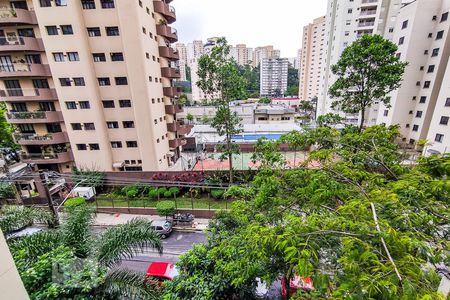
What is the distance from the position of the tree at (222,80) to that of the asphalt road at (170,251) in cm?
667

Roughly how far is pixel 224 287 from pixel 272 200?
9.47 feet

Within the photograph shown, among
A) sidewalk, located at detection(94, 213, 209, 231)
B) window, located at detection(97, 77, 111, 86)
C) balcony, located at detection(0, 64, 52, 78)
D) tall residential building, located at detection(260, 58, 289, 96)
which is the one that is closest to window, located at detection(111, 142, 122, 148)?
window, located at detection(97, 77, 111, 86)

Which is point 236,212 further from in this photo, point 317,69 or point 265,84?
point 265,84

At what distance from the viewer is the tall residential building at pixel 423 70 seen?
820 inches

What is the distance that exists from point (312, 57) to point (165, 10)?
190ft

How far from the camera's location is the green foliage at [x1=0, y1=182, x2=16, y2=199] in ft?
40.3

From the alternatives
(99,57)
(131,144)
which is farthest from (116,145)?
(99,57)

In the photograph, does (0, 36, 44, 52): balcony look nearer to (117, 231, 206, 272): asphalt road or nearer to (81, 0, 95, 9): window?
(81, 0, 95, 9): window

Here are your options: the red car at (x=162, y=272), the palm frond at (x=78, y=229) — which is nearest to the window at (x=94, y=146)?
the red car at (x=162, y=272)

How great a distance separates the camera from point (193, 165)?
952 inches

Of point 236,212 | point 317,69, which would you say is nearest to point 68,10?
point 236,212

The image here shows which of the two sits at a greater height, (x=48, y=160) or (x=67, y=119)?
(x=67, y=119)

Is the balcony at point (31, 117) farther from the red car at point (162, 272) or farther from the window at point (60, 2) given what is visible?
the red car at point (162, 272)

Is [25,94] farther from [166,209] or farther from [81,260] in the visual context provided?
[81,260]
